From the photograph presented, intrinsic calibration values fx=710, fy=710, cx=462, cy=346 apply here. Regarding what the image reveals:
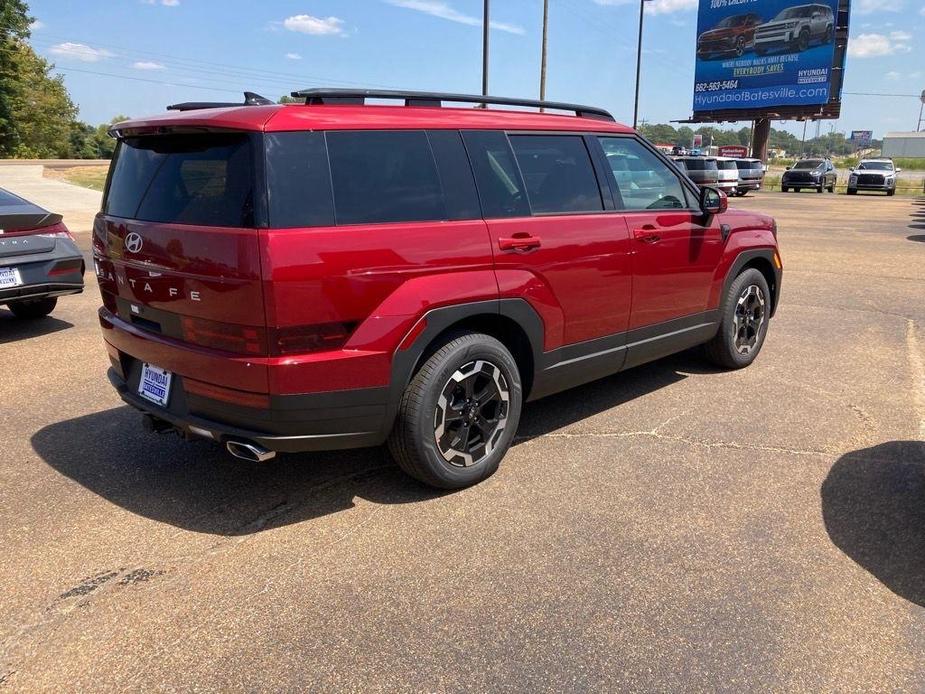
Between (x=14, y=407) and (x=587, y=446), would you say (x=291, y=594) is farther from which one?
(x=14, y=407)

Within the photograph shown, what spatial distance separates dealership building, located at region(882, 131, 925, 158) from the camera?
116 meters

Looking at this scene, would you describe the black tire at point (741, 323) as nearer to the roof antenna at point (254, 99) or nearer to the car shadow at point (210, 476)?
the car shadow at point (210, 476)

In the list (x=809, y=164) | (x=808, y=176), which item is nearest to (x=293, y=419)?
(x=808, y=176)

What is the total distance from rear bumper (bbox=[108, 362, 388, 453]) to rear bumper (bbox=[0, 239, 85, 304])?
3.78 m

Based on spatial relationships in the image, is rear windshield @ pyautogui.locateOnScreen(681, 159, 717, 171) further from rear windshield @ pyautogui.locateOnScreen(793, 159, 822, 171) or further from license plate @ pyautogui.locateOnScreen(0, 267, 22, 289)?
license plate @ pyautogui.locateOnScreen(0, 267, 22, 289)

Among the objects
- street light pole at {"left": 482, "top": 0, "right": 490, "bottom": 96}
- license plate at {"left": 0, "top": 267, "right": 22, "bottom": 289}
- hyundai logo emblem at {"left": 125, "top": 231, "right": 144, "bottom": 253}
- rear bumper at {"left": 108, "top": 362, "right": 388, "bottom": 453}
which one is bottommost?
rear bumper at {"left": 108, "top": 362, "right": 388, "bottom": 453}

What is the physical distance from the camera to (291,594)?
9.12 feet

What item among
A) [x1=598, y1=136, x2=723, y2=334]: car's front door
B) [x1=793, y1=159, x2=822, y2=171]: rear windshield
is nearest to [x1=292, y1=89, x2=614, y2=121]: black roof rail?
Result: [x1=598, y1=136, x2=723, y2=334]: car's front door

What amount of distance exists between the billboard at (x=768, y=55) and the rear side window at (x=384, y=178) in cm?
4778

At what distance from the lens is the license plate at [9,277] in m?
6.01

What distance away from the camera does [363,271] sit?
302cm

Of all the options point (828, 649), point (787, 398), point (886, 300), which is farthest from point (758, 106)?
point (828, 649)

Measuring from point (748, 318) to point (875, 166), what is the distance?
3517 centimetres

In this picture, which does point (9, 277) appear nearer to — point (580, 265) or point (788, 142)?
point (580, 265)
